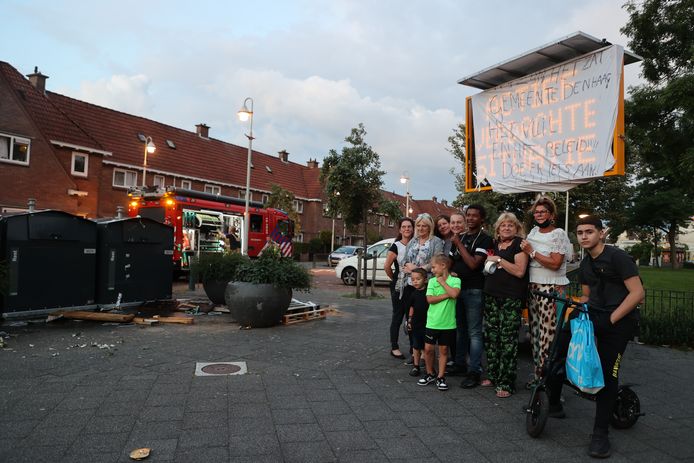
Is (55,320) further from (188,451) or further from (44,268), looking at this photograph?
(188,451)

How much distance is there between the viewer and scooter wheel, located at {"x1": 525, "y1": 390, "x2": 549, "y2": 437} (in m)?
3.69

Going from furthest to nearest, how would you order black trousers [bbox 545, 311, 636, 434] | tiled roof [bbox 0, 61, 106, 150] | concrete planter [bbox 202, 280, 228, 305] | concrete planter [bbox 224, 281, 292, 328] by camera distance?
tiled roof [bbox 0, 61, 106, 150]
concrete planter [bbox 202, 280, 228, 305]
concrete planter [bbox 224, 281, 292, 328]
black trousers [bbox 545, 311, 636, 434]

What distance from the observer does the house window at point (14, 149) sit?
21922 millimetres

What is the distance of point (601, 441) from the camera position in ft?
11.5

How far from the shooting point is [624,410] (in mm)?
4016

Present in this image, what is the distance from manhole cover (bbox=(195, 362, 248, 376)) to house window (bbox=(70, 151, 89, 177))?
79.4ft

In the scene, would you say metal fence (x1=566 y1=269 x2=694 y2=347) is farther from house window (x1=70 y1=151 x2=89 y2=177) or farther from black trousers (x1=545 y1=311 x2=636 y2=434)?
house window (x1=70 y1=151 x2=89 y2=177)

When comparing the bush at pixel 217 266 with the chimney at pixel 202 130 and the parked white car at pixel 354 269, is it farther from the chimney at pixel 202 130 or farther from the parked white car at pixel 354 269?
the chimney at pixel 202 130

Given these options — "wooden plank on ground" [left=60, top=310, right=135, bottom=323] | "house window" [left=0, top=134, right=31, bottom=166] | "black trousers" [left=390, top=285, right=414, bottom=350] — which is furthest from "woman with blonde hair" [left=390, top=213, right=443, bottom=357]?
"house window" [left=0, top=134, right=31, bottom=166]

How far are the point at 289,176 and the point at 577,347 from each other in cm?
4806

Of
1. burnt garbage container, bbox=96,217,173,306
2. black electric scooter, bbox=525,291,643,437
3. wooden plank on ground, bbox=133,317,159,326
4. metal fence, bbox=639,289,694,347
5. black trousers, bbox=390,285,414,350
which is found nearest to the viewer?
black electric scooter, bbox=525,291,643,437

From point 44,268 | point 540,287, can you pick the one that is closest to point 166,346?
point 44,268

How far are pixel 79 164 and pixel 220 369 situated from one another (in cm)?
2499

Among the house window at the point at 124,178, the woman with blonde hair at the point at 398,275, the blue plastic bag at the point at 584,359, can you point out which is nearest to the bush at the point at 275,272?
the woman with blonde hair at the point at 398,275
